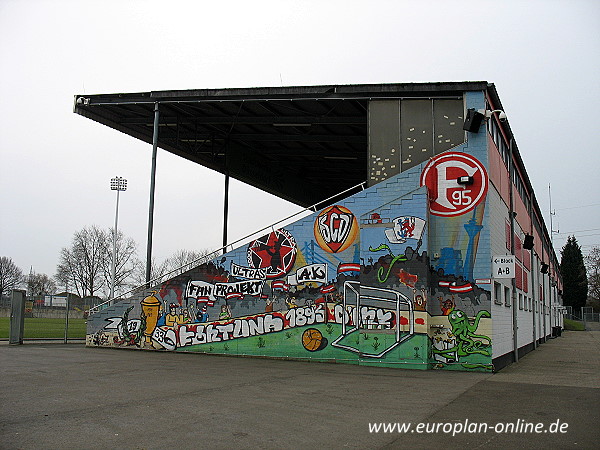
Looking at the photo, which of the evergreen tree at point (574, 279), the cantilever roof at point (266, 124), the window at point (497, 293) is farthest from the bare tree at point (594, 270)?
the window at point (497, 293)

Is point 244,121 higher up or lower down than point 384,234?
higher up

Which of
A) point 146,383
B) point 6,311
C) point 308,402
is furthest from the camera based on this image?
point 6,311

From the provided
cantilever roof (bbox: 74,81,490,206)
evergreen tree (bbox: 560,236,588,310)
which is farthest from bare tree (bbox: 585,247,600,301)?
cantilever roof (bbox: 74,81,490,206)

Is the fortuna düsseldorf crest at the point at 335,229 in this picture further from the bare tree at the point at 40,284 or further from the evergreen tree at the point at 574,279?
the evergreen tree at the point at 574,279

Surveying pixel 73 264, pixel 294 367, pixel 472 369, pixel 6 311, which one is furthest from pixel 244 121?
pixel 73 264

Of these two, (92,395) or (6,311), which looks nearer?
(92,395)

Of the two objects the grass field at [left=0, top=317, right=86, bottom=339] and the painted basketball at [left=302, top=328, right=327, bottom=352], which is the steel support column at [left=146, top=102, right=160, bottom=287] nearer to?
the painted basketball at [left=302, top=328, right=327, bottom=352]

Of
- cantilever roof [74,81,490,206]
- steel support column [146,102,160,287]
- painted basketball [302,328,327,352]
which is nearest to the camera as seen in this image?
painted basketball [302,328,327,352]

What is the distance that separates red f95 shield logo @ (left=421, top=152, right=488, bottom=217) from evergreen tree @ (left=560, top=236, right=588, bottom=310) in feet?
285

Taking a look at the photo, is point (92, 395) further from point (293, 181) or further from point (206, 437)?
point (293, 181)

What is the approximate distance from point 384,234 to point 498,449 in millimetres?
10271

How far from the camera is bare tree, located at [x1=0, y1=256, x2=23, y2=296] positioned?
87.5 m

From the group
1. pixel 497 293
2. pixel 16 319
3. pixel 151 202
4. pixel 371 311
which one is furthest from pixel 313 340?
pixel 16 319

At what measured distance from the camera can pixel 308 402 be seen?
1007cm
